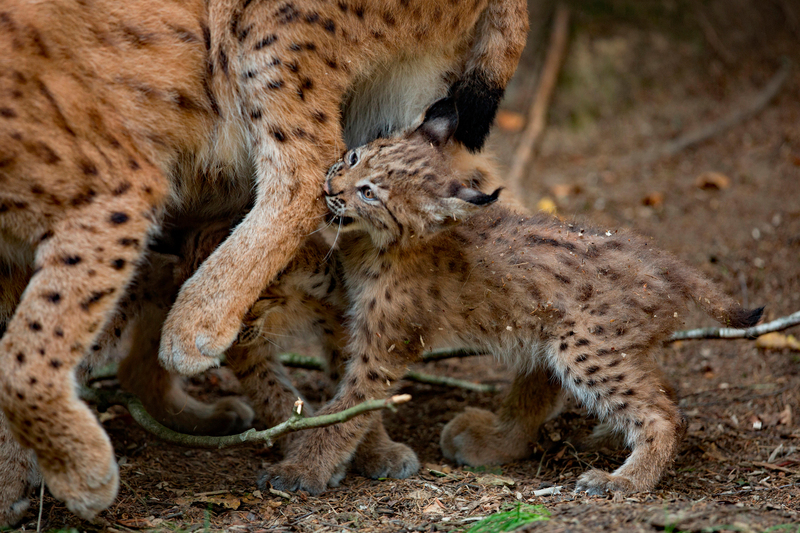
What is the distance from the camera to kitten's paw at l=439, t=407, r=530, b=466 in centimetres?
458

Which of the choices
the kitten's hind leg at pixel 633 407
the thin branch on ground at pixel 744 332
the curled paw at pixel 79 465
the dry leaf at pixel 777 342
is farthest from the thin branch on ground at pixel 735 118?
the curled paw at pixel 79 465

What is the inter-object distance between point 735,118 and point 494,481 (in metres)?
6.18

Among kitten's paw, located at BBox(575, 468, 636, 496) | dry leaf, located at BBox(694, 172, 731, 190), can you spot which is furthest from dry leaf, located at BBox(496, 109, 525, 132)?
kitten's paw, located at BBox(575, 468, 636, 496)

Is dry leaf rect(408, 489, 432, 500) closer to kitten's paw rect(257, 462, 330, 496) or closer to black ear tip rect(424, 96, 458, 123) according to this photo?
kitten's paw rect(257, 462, 330, 496)

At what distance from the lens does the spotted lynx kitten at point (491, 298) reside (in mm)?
4074

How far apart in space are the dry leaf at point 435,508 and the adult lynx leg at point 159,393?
167cm

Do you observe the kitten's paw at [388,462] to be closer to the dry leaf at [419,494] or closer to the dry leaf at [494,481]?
the dry leaf at [419,494]

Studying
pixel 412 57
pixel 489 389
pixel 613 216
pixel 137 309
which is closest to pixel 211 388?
pixel 137 309

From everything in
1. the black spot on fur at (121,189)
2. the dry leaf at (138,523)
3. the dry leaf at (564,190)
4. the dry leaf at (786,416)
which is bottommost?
the dry leaf at (138,523)

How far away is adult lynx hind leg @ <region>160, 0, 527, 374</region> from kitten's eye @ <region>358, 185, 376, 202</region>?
22 centimetres

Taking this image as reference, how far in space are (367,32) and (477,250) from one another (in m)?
1.30

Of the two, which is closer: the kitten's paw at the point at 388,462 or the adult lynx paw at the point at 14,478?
the adult lynx paw at the point at 14,478

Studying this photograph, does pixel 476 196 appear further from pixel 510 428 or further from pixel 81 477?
pixel 81 477

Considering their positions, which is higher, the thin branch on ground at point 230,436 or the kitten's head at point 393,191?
the kitten's head at point 393,191
